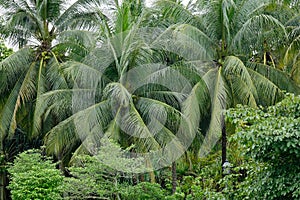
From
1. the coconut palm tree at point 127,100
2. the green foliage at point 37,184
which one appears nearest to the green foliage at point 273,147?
the coconut palm tree at point 127,100

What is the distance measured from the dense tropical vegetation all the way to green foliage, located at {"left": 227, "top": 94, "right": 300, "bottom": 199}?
2.53 metres

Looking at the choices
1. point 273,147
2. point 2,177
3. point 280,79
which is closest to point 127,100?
point 280,79

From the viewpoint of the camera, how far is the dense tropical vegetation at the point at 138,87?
1098 centimetres

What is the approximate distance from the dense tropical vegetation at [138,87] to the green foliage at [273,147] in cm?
253

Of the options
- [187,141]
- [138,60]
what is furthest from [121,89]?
[187,141]

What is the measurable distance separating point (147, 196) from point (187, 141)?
2217 millimetres

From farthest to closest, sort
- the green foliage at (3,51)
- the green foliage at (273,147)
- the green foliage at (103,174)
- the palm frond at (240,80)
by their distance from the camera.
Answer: the green foliage at (3,51) → the palm frond at (240,80) → the green foliage at (103,174) → the green foliage at (273,147)

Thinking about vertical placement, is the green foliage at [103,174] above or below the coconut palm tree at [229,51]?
below

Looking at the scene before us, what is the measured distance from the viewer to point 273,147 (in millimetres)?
6559

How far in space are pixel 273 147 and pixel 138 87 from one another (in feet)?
19.8

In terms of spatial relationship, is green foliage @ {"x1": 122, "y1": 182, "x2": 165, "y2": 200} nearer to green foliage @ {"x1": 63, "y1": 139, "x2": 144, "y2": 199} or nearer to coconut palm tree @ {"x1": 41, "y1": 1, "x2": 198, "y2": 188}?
green foliage @ {"x1": 63, "y1": 139, "x2": 144, "y2": 199}

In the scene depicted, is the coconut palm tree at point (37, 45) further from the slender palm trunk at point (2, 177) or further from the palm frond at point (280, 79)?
the palm frond at point (280, 79)

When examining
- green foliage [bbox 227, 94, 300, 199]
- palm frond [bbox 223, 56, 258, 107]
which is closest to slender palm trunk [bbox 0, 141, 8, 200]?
palm frond [bbox 223, 56, 258, 107]

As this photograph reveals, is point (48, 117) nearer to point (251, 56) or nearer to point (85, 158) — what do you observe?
point (85, 158)
